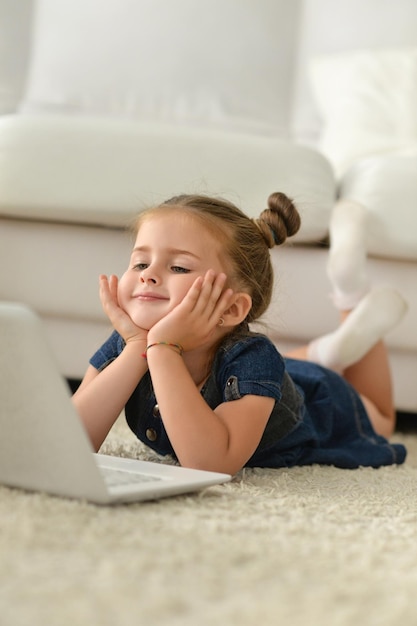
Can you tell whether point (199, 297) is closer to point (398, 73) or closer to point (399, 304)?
point (399, 304)

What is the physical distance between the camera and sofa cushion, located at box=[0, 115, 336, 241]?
1.60 meters

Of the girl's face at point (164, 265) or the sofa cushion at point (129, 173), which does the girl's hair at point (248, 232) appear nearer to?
the girl's face at point (164, 265)

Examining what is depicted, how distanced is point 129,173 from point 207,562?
1.10m

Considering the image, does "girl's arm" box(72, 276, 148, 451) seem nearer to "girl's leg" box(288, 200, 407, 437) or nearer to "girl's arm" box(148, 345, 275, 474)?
A: "girl's arm" box(148, 345, 275, 474)

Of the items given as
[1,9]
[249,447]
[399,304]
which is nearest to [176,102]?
[1,9]

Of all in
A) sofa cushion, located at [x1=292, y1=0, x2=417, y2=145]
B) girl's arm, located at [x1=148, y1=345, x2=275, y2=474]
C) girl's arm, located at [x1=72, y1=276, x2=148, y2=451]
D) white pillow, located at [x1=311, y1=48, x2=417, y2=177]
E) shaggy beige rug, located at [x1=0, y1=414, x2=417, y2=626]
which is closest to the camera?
shaggy beige rug, located at [x1=0, y1=414, x2=417, y2=626]

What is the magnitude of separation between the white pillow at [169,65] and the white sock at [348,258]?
2.84 feet

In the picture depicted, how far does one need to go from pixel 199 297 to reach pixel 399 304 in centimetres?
58

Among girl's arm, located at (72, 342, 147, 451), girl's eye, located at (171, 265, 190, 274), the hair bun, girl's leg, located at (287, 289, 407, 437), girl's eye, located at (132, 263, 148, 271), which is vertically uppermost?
the hair bun

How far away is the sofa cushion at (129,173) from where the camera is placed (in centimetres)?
160

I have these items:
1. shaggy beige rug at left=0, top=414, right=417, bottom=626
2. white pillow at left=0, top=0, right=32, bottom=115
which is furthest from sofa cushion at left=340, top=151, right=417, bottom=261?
white pillow at left=0, top=0, right=32, bottom=115

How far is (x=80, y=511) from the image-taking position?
709 millimetres

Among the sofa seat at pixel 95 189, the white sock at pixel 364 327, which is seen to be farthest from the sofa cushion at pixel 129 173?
the white sock at pixel 364 327

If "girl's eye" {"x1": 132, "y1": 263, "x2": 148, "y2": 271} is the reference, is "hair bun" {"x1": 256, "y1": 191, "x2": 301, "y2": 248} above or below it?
above
